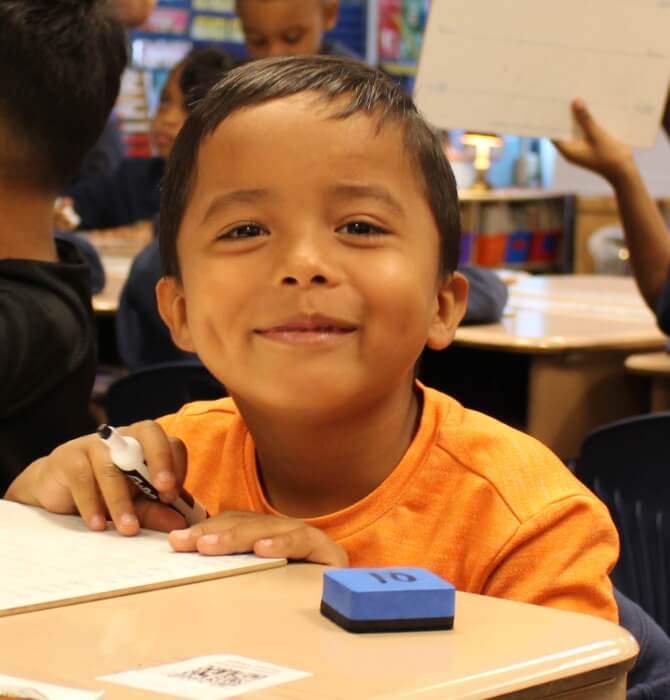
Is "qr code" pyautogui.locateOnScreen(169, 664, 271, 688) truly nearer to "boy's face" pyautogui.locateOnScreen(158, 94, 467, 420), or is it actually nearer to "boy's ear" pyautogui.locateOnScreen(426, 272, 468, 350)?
"boy's face" pyautogui.locateOnScreen(158, 94, 467, 420)

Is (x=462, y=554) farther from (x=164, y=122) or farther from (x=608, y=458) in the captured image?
(x=164, y=122)

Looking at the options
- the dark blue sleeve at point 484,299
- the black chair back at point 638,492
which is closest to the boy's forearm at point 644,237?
the dark blue sleeve at point 484,299

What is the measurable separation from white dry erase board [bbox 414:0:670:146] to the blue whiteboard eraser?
5.36 feet

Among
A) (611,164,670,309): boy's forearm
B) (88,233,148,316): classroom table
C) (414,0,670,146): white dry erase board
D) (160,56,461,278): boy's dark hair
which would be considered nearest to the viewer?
(160,56,461,278): boy's dark hair

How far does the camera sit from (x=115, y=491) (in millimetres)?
1162

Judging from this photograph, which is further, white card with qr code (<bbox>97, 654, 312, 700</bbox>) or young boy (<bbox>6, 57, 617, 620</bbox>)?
young boy (<bbox>6, 57, 617, 620</bbox>)

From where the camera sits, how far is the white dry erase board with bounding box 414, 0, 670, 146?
237 centimetres

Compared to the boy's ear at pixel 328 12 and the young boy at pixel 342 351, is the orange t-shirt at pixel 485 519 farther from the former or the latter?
the boy's ear at pixel 328 12

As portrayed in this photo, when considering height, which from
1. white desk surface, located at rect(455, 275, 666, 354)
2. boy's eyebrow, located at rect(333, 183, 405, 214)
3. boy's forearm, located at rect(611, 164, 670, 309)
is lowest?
white desk surface, located at rect(455, 275, 666, 354)

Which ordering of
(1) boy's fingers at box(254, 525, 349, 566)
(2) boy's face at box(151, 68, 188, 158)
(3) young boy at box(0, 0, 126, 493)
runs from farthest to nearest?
(2) boy's face at box(151, 68, 188, 158)
(3) young boy at box(0, 0, 126, 493)
(1) boy's fingers at box(254, 525, 349, 566)

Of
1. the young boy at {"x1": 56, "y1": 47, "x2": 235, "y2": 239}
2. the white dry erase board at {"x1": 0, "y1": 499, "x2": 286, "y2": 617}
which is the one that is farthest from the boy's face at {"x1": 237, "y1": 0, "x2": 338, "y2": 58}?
the white dry erase board at {"x1": 0, "y1": 499, "x2": 286, "y2": 617}

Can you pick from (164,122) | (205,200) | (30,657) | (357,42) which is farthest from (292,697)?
(357,42)

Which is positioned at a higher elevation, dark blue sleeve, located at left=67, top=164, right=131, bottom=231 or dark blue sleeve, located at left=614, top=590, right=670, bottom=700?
dark blue sleeve, located at left=614, top=590, right=670, bottom=700

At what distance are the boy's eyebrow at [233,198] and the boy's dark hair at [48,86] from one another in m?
0.64
